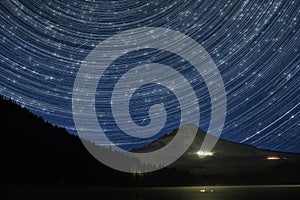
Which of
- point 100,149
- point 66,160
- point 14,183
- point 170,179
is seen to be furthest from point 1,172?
point 170,179

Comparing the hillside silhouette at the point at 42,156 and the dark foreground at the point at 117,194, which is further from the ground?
the hillside silhouette at the point at 42,156

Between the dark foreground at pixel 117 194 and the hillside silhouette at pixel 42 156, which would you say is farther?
the hillside silhouette at pixel 42 156

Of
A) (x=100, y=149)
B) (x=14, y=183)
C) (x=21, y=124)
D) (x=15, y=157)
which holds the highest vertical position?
(x=100, y=149)

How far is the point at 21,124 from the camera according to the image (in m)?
124

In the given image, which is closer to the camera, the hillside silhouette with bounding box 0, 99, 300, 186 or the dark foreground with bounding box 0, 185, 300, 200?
the dark foreground with bounding box 0, 185, 300, 200

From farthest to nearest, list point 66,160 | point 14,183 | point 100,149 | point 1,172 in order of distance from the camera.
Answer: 1. point 100,149
2. point 66,160
3. point 1,172
4. point 14,183

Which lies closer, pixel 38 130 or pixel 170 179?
pixel 38 130

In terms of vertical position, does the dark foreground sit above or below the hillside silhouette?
below

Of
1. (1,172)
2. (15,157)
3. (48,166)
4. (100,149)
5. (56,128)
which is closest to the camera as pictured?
(1,172)

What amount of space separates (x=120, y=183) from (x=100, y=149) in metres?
50.0

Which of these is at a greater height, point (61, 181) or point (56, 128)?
point (56, 128)

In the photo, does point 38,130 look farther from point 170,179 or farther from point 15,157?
point 170,179

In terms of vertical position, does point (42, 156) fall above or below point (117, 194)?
above

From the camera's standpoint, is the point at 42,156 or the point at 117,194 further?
the point at 42,156
